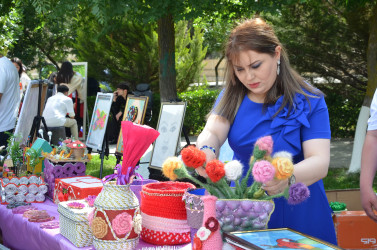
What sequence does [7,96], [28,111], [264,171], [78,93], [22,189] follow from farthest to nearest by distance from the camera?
[78,93], [7,96], [28,111], [22,189], [264,171]

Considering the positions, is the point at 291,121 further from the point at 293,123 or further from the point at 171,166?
the point at 171,166

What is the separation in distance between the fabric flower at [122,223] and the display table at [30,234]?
12cm

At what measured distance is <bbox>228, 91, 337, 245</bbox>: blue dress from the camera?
1768 millimetres

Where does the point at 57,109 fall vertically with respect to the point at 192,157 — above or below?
below

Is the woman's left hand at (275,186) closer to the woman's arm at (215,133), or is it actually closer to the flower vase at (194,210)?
the flower vase at (194,210)

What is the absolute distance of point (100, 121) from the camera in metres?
6.38

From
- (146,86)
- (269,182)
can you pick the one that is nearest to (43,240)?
(269,182)

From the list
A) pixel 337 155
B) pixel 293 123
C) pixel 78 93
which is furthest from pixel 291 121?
pixel 78 93

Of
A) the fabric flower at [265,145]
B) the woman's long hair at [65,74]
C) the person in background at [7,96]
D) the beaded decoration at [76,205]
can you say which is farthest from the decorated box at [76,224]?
the woman's long hair at [65,74]

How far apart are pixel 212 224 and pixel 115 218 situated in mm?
480

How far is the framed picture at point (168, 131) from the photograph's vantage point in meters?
5.68

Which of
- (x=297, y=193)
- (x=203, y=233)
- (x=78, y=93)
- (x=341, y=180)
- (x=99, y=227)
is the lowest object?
(x=341, y=180)

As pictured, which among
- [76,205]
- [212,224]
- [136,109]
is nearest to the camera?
[212,224]

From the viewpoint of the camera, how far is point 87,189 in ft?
8.25
